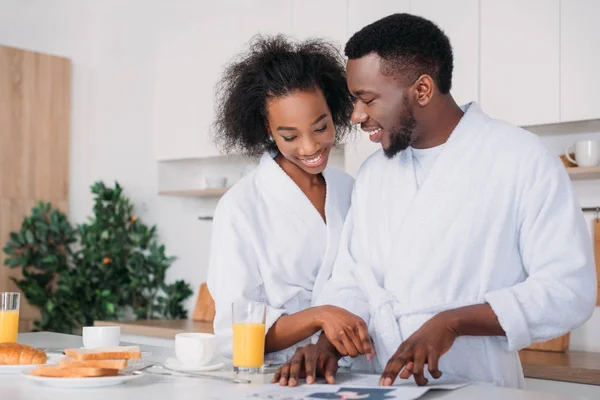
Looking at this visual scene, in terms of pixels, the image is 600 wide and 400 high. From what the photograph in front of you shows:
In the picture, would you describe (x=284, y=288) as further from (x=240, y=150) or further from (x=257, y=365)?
(x=240, y=150)

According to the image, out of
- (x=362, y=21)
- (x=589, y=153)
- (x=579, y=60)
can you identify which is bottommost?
(x=589, y=153)

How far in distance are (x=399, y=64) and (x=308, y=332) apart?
57 centimetres

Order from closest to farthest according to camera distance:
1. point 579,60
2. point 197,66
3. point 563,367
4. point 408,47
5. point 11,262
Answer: point 408,47
point 563,367
point 579,60
point 197,66
point 11,262

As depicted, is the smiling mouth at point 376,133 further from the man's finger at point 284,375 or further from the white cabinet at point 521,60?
the white cabinet at point 521,60

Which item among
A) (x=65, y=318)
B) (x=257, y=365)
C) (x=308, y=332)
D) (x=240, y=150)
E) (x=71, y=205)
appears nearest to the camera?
(x=257, y=365)

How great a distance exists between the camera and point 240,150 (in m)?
2.15

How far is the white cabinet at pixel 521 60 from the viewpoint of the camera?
2941mm

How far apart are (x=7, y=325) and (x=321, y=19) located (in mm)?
2151

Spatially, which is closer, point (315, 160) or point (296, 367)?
point (296, 367)

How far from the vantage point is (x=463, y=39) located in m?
3.18

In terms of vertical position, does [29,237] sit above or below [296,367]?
above

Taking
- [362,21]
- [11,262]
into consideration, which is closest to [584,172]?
[362,21]

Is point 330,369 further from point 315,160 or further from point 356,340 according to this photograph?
point 315,160

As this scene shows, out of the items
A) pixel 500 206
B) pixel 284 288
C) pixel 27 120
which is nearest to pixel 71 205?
pixel 27 120
